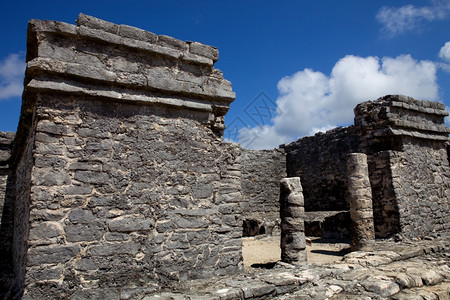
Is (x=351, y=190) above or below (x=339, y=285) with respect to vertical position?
above

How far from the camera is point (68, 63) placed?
454 centimetres

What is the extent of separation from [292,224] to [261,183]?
8780 mm

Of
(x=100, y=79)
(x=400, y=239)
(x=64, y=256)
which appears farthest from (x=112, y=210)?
(x=400, y=239)

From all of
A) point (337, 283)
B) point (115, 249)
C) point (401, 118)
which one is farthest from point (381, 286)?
point (401, 118)

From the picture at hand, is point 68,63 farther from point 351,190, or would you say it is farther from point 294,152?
point 294,152

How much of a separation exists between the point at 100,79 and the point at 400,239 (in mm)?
7887

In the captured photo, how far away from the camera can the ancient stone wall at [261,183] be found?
15118 millimetres

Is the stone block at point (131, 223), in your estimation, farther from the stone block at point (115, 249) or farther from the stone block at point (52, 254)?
the stone block at point (52, 254)

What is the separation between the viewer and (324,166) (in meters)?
14.6

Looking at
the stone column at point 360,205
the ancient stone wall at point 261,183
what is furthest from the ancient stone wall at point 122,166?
the ancient stone wall at point 261,183

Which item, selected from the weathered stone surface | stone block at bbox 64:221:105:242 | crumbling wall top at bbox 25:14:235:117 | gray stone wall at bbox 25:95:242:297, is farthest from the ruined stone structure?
stone block at bbox 64:221:105:242

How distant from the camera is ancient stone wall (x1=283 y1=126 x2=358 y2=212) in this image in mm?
13745

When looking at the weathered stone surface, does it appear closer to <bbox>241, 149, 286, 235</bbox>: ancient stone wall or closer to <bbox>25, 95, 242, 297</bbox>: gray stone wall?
<bbox>25, 95, 242, 297</bbox>: gray stone wall

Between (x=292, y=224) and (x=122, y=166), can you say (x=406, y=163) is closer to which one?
(x=292, y=224)
